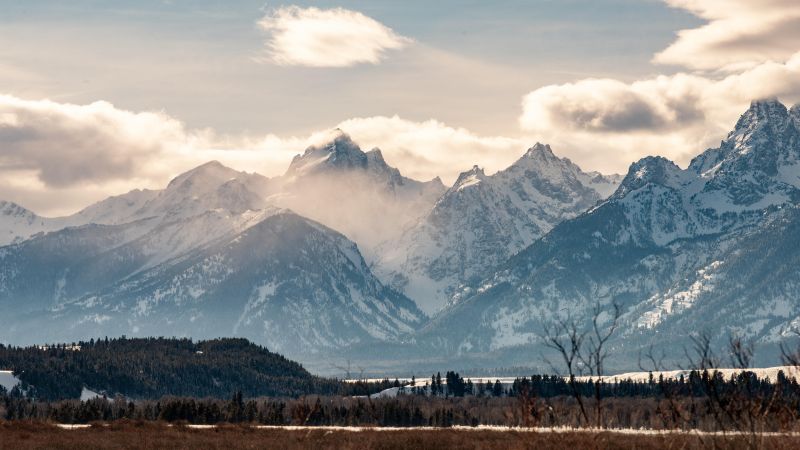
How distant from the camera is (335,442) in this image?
Result: 373 feet

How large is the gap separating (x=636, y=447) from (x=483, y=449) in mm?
12490

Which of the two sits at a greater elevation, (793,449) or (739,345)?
(739,345)

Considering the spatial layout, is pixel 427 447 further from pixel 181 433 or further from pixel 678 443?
pixel 181 433

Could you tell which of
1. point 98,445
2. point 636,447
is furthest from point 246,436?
point 636,447

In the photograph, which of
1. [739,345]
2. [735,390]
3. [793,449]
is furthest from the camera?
[793,449]

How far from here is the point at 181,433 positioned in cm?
12525

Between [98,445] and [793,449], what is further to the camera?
[98,445]

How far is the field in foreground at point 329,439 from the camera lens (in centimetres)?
10069

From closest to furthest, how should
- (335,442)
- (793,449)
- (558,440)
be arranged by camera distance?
(793,449) → (558,440) → (335,442)

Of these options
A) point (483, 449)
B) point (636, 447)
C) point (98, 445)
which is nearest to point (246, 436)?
point (98, 445)

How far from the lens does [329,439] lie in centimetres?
11775

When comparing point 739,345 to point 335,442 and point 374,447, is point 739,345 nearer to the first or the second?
point 374,447

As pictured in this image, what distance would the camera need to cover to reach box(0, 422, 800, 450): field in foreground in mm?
100688

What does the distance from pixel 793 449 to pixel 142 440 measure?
192 feet
